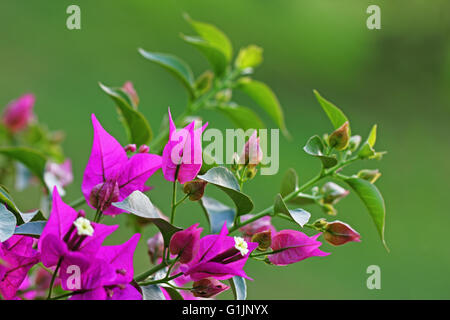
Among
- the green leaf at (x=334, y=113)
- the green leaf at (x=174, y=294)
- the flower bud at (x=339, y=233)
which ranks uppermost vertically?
the green leaf at (x=334, y=113)

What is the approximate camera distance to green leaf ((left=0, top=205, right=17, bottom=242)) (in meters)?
0.26

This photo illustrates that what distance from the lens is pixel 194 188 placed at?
1.04 ft

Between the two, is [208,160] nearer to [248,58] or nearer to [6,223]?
[6,223]

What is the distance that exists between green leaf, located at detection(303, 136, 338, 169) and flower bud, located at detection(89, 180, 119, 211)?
0.11 meters

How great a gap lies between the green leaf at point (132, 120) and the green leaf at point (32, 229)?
144mm

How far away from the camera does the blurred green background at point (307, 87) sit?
2.16 metres

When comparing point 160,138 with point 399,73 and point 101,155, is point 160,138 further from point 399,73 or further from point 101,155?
point 399,73

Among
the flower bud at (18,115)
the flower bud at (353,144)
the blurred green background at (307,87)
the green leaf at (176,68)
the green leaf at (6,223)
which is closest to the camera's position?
the green leaf at (6,223)

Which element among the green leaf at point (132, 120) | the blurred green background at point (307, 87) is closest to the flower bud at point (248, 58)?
the green leaf at point (132, 120)

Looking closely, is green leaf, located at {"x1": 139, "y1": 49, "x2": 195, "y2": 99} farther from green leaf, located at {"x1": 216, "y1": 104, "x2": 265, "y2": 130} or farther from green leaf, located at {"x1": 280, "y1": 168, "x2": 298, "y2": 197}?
green leaf, located at {"x1": 280, "y1": 168, "x2": 298, "y2": 197}

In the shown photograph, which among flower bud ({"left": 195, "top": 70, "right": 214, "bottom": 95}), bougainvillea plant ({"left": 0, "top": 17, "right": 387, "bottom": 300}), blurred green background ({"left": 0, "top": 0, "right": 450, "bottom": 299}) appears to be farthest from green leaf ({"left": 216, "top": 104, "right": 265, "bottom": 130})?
blurred green background ({"left": 0, "top": 0, "right": 450, "bottom": 299})

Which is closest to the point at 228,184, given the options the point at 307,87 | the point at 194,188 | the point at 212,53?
the point at 194,188

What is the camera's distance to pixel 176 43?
3334 millimetres

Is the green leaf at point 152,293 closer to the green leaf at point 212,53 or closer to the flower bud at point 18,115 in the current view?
the green leaf at point 212,53
